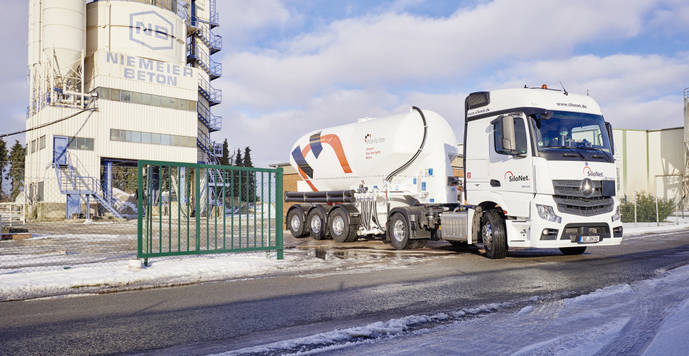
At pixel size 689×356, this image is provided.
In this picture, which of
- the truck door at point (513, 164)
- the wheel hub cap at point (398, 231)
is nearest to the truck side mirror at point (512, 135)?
the truck door at point (513, 164)

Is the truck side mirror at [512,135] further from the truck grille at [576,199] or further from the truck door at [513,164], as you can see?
the truck grille at [576,199]

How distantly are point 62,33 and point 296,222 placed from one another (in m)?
26.9

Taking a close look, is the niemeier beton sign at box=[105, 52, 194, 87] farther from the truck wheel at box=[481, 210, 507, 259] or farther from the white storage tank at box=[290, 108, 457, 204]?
the truck wheel at box=[481, 210, 507, 259]

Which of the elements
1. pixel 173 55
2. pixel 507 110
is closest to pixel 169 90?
pixel 173 55

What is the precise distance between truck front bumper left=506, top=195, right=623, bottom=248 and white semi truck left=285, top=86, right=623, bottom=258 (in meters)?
0.02

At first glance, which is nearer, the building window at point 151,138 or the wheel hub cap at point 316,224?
the wheel hub cap at point 316,224

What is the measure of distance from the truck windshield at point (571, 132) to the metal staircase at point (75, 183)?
30.9 metres

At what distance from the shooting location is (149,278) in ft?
27.8

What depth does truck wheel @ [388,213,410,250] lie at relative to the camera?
13.7 meters

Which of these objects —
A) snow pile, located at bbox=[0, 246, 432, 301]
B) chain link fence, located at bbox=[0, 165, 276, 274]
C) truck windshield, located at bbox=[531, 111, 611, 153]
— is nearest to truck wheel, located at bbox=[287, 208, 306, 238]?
chain link fence, located at bbox=[0, 165, 276, 274]

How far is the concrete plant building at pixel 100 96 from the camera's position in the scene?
3478 cm

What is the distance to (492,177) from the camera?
1140cm

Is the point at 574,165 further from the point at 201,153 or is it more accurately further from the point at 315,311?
the point at 201,153

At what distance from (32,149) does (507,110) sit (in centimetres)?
3802
